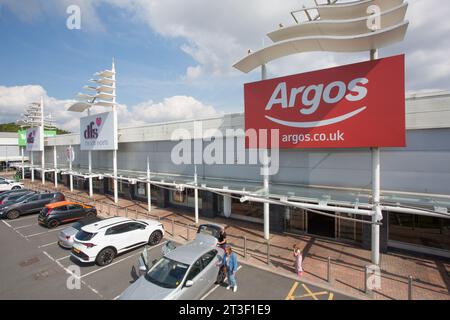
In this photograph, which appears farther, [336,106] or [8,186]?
[8,186]

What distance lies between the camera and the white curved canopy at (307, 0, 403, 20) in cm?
955

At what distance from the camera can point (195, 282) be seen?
7.46 m

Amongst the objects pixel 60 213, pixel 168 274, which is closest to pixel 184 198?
pixel 60 213

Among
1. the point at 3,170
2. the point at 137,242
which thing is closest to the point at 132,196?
the point at 137,242

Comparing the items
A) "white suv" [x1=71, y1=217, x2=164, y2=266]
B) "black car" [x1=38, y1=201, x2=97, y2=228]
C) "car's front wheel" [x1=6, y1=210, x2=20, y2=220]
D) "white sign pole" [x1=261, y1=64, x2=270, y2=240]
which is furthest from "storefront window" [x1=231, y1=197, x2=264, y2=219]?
"car's front wheel" [x1=6, y1=210, x2=20, y2=220]

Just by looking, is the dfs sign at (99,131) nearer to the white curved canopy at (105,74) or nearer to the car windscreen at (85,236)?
the white curved canopy at (105,74)

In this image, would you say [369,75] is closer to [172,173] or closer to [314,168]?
[314,168]

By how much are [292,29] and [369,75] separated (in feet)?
12.9

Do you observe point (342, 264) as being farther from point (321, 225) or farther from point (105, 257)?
point (105, 257)

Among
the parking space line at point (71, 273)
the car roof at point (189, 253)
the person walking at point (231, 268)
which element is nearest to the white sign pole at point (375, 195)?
the person walking at point (231, 268)

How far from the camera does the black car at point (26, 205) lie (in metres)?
17.6

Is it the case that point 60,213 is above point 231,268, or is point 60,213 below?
above

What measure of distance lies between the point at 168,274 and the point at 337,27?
1133cm
